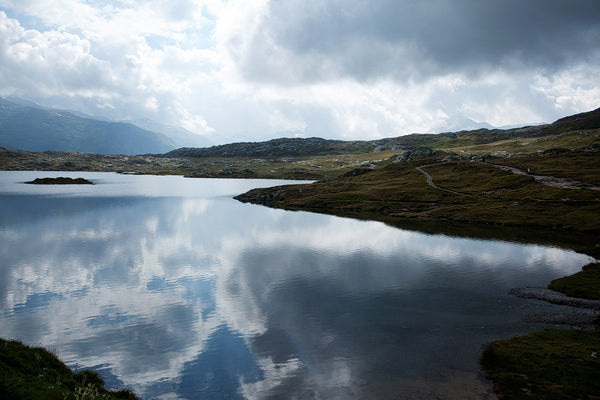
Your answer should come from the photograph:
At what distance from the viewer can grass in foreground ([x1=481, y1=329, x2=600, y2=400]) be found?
2567 cm

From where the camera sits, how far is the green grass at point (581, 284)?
46.3 metres

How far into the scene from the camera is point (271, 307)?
144 ft

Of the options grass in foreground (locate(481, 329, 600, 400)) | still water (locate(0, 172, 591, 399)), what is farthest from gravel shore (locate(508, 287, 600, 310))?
grass in foreground (locate(481, 329, 600, 400))

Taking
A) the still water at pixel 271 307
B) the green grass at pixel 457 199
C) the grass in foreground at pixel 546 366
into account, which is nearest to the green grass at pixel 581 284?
the still water at pixel 271 307

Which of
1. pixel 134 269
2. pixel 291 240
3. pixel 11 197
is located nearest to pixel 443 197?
pixel 291 240

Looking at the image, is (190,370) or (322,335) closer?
(190,370)

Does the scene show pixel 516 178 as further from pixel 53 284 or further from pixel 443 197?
pixel 53 284

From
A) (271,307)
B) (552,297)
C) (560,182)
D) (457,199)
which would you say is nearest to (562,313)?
(552,297)

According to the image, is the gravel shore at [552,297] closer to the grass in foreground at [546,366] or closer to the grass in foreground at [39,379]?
the grass in foreground at [546,366]

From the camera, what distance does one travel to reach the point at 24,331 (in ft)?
119

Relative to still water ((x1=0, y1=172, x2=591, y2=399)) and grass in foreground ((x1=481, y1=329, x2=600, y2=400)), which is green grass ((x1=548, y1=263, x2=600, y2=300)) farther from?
grass in foreground ((x1=481, y1=329, x2=600, y2=400))

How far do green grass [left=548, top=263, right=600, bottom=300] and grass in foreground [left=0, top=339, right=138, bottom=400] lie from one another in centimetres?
5200

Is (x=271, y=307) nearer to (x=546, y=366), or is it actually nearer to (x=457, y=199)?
(x=546, y=366)

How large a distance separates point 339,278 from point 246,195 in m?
126
